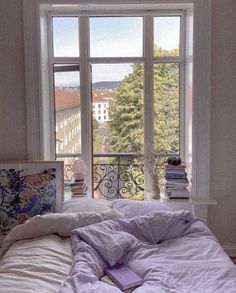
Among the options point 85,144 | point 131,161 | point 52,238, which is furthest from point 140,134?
point 52,238

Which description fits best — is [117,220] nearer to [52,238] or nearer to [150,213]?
[150,213]

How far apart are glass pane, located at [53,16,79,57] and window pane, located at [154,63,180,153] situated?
0.74 meters

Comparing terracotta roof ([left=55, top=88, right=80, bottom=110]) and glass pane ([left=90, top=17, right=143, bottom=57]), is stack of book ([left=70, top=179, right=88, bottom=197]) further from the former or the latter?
glass pane ([left=90, top=17, right=143, bottom=57])

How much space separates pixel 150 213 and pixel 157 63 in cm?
150

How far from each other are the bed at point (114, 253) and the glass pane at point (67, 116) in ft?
3.08

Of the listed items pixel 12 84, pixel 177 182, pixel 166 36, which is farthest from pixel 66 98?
pixel 177 182

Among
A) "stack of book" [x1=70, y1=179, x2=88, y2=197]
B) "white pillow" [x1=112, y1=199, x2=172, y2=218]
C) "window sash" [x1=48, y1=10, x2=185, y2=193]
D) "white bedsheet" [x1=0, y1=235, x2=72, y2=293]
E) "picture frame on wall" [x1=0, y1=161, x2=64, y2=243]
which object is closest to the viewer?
"white bedsheet" [x1=0, y1=235, x2=72, y2=293]

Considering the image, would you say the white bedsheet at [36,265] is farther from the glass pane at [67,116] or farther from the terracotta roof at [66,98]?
the terracotta roof at [66,98]

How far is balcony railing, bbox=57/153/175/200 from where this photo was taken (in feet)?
11.3

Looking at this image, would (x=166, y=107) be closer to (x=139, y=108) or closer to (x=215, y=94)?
(x=139, y=108)

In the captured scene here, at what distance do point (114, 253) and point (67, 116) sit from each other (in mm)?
1703

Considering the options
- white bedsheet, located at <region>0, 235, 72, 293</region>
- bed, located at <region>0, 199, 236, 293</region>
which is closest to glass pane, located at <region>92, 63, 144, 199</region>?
bed, located at <region>0, 199, 236, 293</region>

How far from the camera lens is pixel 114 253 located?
202 cm

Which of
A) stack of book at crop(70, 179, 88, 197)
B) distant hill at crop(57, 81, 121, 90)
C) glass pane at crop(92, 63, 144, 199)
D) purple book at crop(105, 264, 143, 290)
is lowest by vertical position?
purple book at crop(105, 264, 143, 290)
